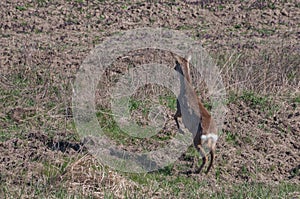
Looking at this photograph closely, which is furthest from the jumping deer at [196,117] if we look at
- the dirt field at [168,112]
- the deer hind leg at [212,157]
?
the dirt field at [168,112]

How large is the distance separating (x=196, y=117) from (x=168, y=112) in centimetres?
251

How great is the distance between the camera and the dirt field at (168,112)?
8.97 meters

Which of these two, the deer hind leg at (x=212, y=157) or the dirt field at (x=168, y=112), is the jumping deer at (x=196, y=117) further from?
the dirt field at (x=168, y=112)

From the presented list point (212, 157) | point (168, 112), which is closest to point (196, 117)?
point (212, 157)

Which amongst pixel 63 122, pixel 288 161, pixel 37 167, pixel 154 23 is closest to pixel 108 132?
pixel 63 122

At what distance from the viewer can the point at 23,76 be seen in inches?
503

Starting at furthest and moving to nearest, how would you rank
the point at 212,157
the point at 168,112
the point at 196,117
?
the point at 168,112 → the point at 212,157 → the point at 196,117

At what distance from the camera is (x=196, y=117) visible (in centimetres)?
912

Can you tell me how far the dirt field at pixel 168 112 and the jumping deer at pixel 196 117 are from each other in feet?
1.83

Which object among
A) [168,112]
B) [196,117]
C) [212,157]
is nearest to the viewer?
[196,117]

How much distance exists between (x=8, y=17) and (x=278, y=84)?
7.50 m

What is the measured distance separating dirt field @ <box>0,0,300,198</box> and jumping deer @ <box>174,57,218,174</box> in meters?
0.56

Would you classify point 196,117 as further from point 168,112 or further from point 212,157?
point 168,112

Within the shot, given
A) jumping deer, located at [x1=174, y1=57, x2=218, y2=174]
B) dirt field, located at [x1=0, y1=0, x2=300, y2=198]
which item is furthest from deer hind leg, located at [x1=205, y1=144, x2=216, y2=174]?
dirt field, located at [x1=0, y1=0, x2=300, y2=198]
